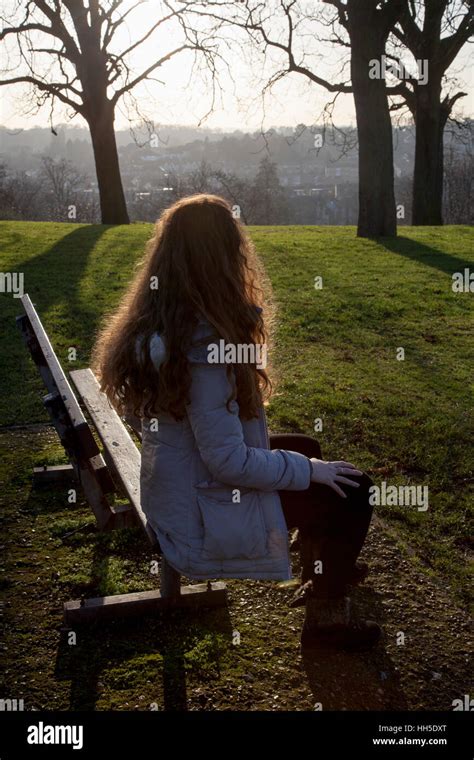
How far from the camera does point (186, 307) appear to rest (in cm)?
267

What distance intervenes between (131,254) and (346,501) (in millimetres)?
10170

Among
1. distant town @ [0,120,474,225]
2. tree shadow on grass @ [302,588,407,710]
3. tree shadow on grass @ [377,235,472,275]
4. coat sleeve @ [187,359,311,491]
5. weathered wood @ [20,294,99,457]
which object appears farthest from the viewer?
distant town @ [0,120,474,225]

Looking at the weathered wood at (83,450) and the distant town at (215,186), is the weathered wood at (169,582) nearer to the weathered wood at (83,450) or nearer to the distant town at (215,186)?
the weathered wood at (83,450)

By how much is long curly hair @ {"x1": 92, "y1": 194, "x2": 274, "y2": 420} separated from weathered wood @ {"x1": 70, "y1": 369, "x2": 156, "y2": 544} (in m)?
0.71

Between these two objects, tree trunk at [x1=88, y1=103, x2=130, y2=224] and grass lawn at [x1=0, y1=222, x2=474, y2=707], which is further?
tree trunk at [x1=88, y1=103, x2=130, y2=224]

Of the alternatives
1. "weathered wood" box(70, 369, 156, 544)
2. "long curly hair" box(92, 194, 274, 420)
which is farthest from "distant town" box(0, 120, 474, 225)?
"long curly hair" box(92, 194, 274, 420)

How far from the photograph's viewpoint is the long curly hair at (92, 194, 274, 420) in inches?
104

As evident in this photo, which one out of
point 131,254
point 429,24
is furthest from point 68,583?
point 429,24

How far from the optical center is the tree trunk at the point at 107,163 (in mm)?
20250

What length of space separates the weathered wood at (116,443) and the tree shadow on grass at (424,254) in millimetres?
7765

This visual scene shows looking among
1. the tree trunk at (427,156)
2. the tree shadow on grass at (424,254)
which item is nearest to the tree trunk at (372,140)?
the tree shadow on grass at (424,254)

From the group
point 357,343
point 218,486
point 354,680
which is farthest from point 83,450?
point 357,343

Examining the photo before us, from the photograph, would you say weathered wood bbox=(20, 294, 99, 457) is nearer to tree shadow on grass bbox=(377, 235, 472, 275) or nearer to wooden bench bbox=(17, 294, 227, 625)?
wooden bench bbox=(17, 294, 227, 625)

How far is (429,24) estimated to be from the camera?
65.6ft
